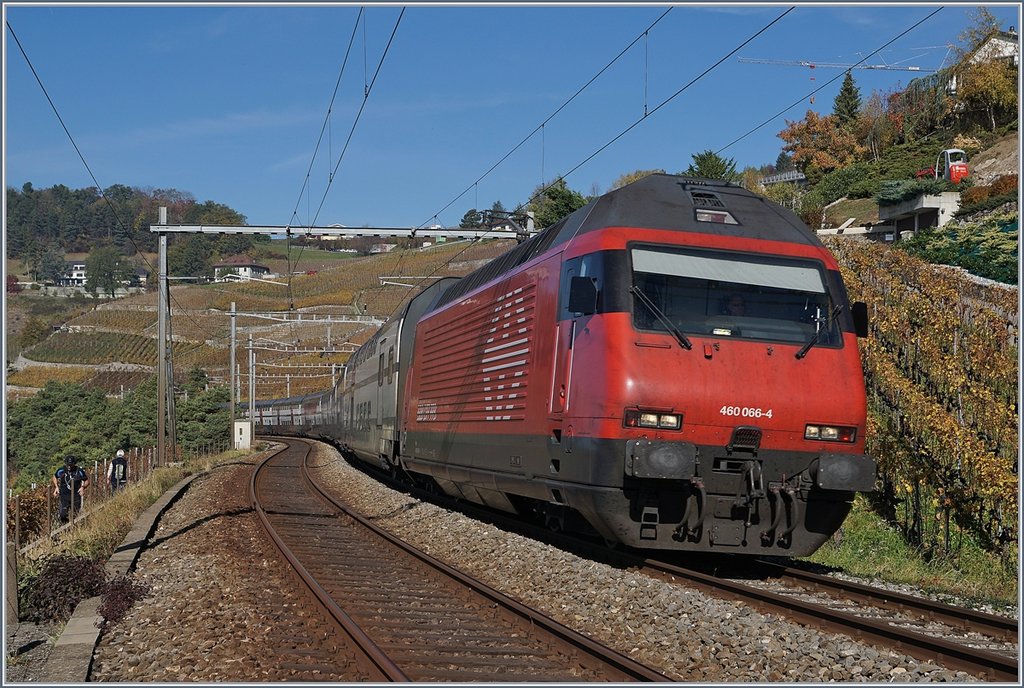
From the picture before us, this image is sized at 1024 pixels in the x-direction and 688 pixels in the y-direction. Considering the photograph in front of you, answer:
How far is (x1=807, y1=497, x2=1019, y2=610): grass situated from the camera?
1155 cm

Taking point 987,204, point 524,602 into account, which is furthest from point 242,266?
point 524,602

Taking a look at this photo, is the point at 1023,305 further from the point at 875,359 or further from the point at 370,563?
the point at 370,563

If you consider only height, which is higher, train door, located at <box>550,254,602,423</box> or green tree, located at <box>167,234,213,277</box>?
green tree, located at <box>167,234,213,277</box>

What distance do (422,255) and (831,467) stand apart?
358 feet

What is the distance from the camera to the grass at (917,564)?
11.5m

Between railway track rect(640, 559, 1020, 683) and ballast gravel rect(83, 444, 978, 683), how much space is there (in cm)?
20

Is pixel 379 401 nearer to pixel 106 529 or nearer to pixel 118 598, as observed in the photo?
pixel 106 529

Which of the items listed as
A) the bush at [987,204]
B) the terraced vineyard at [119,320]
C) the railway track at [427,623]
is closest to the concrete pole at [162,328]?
the railway track at [427,623]

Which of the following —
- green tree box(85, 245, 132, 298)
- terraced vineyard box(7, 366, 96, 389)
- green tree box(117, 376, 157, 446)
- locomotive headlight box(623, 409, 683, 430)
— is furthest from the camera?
green tree box(85, 245, 132, 298)

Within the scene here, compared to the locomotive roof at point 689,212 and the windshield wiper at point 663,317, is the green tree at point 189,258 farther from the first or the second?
the windshield wiper at point 663,317

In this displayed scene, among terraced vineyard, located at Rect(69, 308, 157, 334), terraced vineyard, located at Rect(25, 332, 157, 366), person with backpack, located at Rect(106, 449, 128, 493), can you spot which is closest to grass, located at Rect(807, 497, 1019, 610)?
person with backpack, located at Rect(106, 449, 128, 493)

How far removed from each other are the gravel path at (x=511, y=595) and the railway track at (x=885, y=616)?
22 centimetres

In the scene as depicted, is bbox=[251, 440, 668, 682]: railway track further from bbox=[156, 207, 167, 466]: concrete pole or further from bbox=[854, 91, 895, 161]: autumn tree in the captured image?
bbox=[854, 91, 895, 161]: autumn tree

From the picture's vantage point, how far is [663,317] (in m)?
10.5
